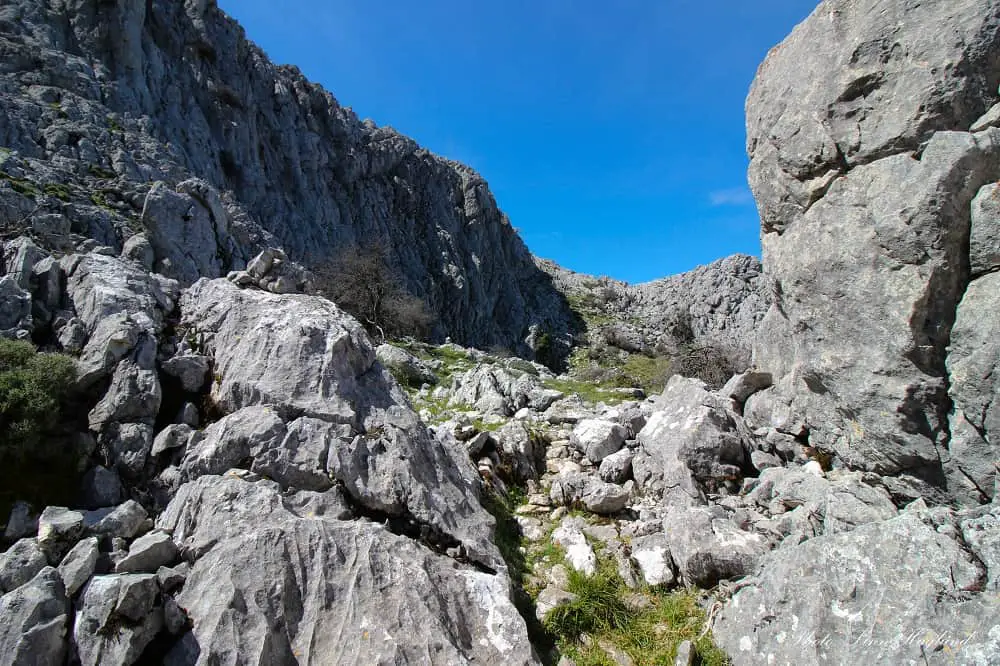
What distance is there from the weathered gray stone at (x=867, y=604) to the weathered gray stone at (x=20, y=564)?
757 cm

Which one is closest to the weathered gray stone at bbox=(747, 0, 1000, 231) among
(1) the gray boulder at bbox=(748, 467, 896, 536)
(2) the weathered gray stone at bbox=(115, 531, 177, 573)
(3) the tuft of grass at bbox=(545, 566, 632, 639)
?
(1) the gray boulder at bbox=(748, 467, 896, 536)

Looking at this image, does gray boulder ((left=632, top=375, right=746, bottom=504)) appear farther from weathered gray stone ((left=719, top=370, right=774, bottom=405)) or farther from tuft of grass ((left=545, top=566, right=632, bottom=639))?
tuft of grass ((left=545, top=566, right=632, bottom=639))

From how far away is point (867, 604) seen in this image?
16.9ft

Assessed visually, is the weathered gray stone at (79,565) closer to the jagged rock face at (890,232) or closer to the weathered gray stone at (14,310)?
the weathered gray stone at (14,310)

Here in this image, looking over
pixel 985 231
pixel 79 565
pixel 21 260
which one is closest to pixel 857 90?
pixel 985 231

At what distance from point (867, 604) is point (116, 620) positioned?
755 centimetres

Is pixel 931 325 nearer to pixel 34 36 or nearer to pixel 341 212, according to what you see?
pixel 34 36

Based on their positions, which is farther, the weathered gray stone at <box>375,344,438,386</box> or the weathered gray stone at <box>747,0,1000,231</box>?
the weathered gray stone at <box>375,344,438,386</box>

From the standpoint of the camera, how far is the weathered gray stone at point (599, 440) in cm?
1109

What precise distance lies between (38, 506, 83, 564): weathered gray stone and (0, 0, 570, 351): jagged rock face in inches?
702

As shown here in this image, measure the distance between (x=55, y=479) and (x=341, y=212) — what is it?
261 feet

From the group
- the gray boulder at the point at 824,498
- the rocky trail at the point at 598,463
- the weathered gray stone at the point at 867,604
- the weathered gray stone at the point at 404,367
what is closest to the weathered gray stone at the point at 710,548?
the rocky trail at the point at 598,463

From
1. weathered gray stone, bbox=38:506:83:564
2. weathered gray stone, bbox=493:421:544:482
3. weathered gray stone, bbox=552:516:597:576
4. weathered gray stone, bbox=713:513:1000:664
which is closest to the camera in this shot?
weathered gray stone, bbox=713:513:1000:664

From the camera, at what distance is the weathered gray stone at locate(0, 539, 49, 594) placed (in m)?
4.81
